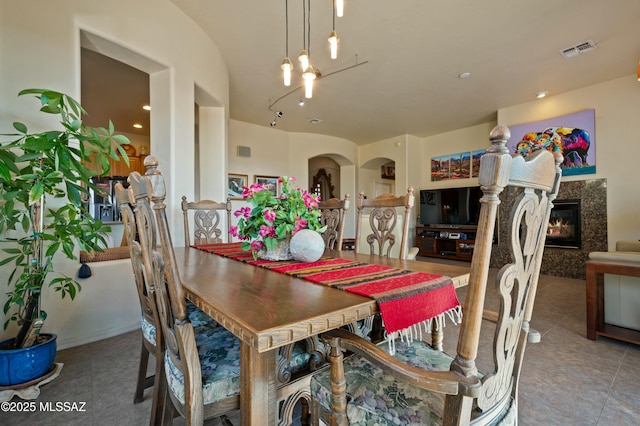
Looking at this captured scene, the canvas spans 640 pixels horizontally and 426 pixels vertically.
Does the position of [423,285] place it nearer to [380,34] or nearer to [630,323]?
[630,323]

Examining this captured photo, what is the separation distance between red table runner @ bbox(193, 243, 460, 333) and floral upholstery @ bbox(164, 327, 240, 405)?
0.37m

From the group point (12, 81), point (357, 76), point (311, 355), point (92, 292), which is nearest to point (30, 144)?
point (12, 81)

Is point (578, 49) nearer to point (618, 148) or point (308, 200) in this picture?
Result: point (618, 148)

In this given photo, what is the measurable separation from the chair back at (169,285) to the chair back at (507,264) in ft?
2.42

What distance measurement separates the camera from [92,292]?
2340 millimetres

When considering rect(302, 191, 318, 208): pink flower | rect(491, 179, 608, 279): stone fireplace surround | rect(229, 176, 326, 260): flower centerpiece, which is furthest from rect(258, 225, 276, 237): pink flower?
rect(491, 179, 608, 279): stone fireplace surround

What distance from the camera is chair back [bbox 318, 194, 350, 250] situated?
218cm

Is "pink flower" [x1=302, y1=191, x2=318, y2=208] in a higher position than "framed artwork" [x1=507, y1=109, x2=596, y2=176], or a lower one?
lower

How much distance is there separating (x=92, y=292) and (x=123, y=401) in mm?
1161

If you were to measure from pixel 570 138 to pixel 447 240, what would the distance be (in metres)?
2.92

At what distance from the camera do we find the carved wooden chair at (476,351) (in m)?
0.65

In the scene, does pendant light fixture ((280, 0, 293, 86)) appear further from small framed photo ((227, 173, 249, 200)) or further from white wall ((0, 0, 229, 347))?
small framed photo ((227, 173, 249, 200))

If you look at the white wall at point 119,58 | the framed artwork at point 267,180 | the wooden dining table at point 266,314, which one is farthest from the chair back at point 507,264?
the framed artwork at point 267,180

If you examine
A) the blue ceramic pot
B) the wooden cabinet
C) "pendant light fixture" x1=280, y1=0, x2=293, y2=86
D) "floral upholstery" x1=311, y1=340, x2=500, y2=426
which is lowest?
the blue ceramic pot
